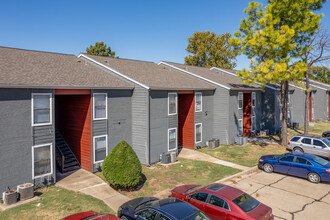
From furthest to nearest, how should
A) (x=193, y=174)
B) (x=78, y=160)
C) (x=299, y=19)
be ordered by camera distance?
(x=299, y=19)
(x=78, y=160)
(x=193, y=174)

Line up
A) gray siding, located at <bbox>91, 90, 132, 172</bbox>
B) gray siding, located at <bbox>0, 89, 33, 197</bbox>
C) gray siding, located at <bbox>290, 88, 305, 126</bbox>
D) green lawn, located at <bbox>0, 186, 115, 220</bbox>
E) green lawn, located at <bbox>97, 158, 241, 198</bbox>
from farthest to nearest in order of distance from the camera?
gray siding, located at <bbox>290, 88, 305, 126</bbox> < gray siding, located at <bbox>91, 90, 132, 172</bbox> < green lawn, located at <bbox>97, 158, 241, 198</bbox> < gray siding, located at <bbox>0, 89, 33, 197</bbox> < green lawn, located at <bbox>0, 186, 115, 220</bbox>

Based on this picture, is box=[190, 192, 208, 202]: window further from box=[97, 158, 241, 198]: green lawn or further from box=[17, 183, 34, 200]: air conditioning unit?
box=[17, 183, 34, 200]: air conditioning unit

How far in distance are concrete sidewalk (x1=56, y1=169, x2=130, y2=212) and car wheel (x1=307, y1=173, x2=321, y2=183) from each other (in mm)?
11446

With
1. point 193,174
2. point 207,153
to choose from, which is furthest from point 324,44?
point 193,174

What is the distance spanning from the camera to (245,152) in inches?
910

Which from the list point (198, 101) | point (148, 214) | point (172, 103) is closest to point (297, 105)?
point (198, 101)

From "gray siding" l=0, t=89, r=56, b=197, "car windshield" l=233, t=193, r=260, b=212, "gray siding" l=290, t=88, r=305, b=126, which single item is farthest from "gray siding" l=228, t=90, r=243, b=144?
"gray siding" l=0, t=89, r=56, b=197

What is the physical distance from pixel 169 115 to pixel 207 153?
5.25 meters

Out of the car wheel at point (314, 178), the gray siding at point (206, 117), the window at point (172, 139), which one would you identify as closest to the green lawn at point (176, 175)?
the window at point (172, 139)

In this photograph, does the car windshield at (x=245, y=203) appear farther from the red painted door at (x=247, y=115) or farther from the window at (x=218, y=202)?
the red painted door at (x=247, y=115)

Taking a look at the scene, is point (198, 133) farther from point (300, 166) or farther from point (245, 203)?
point (245, 203)

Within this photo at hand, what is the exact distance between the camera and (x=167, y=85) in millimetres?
20906

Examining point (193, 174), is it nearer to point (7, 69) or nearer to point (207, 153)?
point (207, 153)

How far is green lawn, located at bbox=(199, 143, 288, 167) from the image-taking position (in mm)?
20600
